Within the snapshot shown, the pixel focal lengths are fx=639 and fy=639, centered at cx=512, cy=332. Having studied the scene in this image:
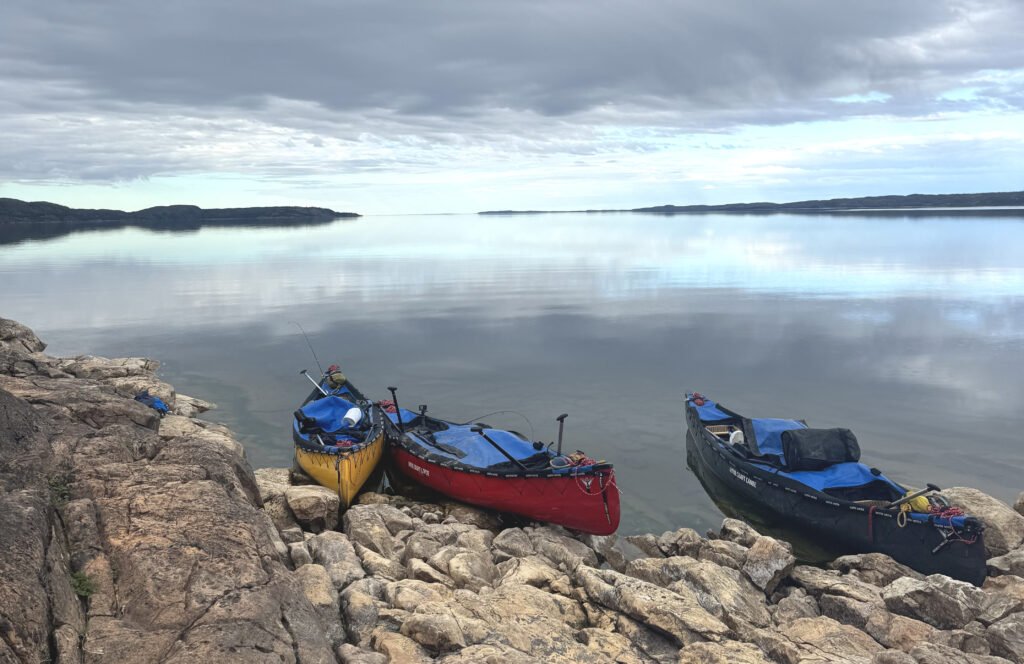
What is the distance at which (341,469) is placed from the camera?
60.0ft

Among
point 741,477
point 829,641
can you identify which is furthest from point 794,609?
point 741,477

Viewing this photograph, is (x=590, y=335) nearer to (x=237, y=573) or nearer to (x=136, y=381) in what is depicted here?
(x=136, y=381)

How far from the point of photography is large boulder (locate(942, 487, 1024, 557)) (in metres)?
15.9

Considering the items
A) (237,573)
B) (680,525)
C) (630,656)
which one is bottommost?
(680,525)

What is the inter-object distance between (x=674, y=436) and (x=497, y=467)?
30.8ft

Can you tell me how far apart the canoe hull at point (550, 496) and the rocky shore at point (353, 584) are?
623mm

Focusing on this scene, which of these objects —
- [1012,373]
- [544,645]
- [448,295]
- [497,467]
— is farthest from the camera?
[448,295]

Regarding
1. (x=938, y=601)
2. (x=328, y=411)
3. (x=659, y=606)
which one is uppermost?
(x=328, y=411)

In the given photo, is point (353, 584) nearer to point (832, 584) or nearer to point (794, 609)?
point (794, 609)

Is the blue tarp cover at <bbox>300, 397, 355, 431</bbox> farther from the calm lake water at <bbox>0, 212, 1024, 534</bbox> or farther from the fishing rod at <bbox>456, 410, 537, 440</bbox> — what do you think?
the fishing rod at <bbox>456, 410, 537, 440</bbox>

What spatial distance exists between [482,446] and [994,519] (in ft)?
44.0

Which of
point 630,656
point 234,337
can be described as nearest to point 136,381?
point 234,337

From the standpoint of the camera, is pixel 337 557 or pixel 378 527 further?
pixel 378 527

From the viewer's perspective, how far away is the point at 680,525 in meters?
18.1
